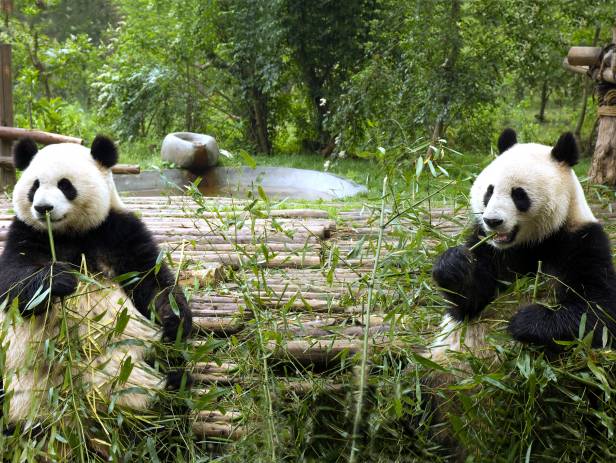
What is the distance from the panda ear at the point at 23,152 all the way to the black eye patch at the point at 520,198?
246 centimetres

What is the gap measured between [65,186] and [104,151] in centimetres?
31

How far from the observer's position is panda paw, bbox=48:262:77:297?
3348 mm

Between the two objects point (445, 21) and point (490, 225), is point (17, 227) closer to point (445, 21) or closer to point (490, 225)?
point (490, 225)

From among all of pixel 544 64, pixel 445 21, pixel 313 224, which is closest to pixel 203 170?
pixel 445 21

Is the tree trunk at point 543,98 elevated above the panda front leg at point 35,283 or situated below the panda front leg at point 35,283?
below

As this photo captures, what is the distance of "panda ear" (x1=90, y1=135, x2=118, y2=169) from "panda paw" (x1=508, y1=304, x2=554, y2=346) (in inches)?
87.7

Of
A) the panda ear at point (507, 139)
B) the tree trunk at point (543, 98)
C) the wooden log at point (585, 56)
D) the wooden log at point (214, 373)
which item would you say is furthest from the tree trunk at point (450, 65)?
the wooden log at point (214, 373)

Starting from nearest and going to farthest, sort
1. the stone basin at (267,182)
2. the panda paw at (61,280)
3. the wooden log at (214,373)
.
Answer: the panda paw at (61,280) → the wooden log at (214,373) → the stone basin at (267,182)

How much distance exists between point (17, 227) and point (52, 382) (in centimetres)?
90

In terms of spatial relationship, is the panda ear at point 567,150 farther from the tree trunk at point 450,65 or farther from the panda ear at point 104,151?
the tree trunk at point 450,65

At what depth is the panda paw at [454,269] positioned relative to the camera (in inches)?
140

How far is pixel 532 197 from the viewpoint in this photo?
352 centimetres

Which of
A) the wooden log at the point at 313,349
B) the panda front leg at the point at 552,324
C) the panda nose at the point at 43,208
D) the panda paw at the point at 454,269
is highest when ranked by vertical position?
the panda nose at the point at 43,208

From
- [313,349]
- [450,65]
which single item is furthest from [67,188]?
[450,65]
